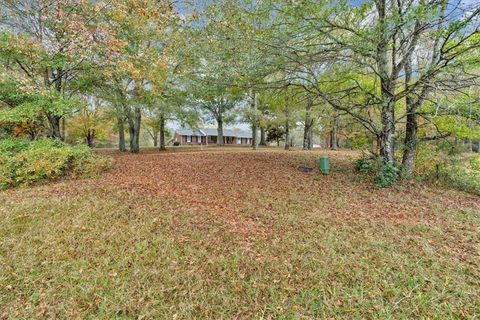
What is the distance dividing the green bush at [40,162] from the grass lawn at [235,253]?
1.78 feet

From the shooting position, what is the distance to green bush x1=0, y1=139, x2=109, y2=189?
213 inches

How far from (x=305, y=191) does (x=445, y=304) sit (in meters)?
3.27

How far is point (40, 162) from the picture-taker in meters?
5.57

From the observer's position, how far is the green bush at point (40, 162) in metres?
5.42

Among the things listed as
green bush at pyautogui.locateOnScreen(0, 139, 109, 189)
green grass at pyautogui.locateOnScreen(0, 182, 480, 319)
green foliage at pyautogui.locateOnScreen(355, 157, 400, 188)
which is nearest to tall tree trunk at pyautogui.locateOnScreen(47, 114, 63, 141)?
green bush at pyautogui.locateOnScreen(0, 139, 109, 189)

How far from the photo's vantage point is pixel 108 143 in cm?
3222

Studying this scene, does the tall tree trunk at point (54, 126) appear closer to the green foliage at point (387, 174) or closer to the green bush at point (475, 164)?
the green foliage at point (387, 174)

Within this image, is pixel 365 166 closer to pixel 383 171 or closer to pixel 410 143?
pixel 383 171

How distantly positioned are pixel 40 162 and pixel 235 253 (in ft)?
18.3

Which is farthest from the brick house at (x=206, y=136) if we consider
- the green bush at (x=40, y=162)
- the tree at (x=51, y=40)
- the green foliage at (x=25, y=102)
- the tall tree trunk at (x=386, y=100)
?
the tall tree trunk at (x=386, y=100)

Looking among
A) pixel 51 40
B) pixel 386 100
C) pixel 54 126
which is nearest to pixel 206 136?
pixel 54 126

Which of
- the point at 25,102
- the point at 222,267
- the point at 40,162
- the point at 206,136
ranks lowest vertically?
the point at 222,267

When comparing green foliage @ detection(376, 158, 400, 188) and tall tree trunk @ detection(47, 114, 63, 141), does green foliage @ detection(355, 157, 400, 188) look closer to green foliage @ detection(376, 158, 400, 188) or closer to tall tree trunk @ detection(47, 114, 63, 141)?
green foliage @ detection(376, 158, 400, 188)

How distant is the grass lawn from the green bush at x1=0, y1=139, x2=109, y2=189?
21.3 inches
